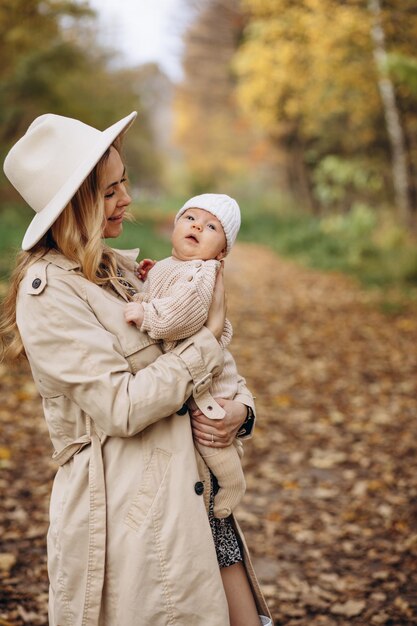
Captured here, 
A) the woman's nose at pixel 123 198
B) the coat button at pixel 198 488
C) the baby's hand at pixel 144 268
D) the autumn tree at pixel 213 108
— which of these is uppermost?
the woman's nose at pixel 123 198

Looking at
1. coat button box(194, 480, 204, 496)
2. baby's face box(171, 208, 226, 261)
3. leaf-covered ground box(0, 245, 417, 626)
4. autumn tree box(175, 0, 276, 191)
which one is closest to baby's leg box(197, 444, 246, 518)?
coat button box(194, 480, 204, 496)

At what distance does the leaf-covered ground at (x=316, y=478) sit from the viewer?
3.85 metres

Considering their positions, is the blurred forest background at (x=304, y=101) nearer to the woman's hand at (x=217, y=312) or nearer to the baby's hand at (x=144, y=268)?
the baby's hand at (x=144, y=268)

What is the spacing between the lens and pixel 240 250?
65.9 feet

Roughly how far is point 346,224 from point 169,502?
1534 centimetres

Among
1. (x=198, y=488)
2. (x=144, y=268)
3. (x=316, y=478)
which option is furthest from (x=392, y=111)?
(x=198, y=488)

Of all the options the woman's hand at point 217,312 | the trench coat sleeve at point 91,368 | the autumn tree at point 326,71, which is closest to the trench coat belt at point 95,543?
the trench coat sleeve at point 91,368

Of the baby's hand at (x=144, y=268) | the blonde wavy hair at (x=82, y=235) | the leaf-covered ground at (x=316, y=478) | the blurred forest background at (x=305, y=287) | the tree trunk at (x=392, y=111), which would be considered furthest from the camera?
the tree trunk at (x=392, y=111)

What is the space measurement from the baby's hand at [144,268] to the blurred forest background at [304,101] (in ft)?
20.8

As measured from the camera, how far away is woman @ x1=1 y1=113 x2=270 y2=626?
206cm

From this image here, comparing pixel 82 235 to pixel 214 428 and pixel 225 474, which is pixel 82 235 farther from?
pixel 225 474

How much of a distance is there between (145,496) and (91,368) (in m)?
0.43

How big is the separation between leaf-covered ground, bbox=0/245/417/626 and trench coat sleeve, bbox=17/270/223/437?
1.81 metres

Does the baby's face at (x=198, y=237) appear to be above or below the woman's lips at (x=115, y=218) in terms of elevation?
below
